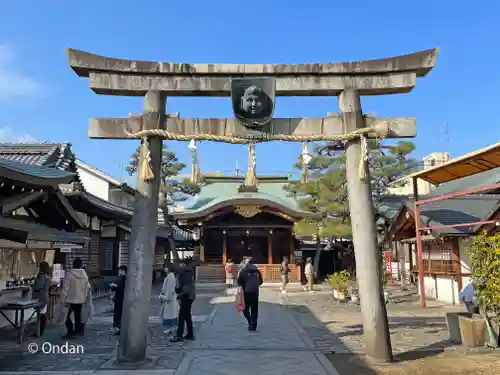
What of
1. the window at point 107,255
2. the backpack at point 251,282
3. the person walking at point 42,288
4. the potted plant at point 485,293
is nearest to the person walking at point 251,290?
the backpack at point 251,282

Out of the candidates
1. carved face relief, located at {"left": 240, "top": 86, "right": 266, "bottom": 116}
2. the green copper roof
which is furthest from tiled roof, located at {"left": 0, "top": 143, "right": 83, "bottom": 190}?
the green copper roof

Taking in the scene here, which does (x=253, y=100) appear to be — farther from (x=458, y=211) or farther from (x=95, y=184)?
(x=95, y=184)

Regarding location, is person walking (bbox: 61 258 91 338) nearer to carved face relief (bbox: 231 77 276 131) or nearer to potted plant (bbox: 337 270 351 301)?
carved face relief (bbox: 231 77 276 131)

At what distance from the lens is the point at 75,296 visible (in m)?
9.83

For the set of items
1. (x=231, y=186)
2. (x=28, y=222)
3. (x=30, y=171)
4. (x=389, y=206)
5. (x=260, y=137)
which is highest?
(x=231, y=186)

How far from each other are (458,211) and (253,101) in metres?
12.8

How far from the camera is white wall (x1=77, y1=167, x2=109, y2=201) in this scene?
31031 millimetres

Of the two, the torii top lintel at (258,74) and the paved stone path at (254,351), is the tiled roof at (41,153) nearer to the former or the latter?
the paved stone path at (254,351)

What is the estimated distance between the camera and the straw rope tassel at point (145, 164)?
309 inches

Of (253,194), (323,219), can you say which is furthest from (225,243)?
(323,219)

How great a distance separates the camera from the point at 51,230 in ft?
33.9

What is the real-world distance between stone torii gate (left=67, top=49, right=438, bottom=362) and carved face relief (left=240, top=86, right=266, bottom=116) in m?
0.32

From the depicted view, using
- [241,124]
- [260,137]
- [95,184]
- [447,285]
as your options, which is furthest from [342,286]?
[95,184]

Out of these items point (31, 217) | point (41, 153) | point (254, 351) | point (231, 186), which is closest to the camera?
point (254, 351)
